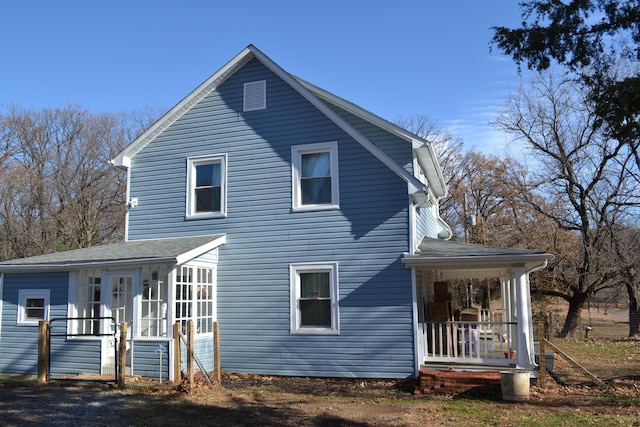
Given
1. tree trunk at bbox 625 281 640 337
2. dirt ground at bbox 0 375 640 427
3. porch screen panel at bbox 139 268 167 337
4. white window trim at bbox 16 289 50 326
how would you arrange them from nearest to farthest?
dirt ground at bbox 0 375 640 427
porch screen panel at bbox 139 268 167 337
white window trim at bbox 16 289 50 326
tree trunk at bbox 625 281 640 337

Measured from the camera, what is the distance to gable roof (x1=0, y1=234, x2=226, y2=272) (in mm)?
11680

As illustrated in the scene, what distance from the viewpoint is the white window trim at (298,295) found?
12.2m

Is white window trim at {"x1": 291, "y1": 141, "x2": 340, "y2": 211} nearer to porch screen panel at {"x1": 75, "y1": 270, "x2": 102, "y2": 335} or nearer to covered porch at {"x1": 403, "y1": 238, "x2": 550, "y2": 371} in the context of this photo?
covered porch at {"x1": 403, "y1": 238, "x2": 550, "y2": 371}

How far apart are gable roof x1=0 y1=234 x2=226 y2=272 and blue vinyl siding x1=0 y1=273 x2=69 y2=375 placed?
0.33 metres

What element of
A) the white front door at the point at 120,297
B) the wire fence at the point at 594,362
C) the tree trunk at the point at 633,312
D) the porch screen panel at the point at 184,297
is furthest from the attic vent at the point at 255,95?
the tree trunk at the point at 633,312

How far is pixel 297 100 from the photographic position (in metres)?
13.3

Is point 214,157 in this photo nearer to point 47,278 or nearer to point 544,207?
point 47,278

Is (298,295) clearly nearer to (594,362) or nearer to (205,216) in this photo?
(205,216)

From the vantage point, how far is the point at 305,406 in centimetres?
951

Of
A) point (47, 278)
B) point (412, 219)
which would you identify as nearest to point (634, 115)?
point (412, 219)

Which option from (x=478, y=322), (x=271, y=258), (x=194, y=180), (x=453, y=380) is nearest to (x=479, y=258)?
(x=478, y=322)

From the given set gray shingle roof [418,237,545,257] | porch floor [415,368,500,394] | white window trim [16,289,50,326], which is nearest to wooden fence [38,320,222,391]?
white window trim [16,289,50,326]

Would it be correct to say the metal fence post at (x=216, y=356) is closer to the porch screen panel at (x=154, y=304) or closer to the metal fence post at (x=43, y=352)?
the porch screen panel at (x=154, y=304)

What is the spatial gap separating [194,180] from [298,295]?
13.7 ft
